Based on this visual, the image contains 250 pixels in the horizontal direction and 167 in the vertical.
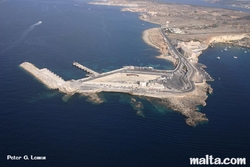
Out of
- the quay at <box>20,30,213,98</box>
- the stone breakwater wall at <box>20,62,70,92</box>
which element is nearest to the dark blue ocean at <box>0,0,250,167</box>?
the stone breakwater wall at <box>20,62,70,92</box>

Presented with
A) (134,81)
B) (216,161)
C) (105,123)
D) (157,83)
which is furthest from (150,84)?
(216,161)

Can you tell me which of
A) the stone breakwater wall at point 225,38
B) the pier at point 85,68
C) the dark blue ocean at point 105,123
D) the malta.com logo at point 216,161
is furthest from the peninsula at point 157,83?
the stone breakwater wall at point 225,38

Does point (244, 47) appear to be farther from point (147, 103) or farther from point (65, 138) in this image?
point (65, 138)

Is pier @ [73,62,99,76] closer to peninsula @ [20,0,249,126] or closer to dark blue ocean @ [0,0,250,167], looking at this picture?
peninsula @ [20,0,249,126]

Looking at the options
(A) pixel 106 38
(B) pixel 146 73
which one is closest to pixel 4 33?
(A) pixel 106 38

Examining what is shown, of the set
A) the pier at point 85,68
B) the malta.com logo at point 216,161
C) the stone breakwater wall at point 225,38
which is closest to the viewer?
the malta.com logo at point 216,161

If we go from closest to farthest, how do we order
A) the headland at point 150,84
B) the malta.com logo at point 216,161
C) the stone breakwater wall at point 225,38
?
the malta.com logo at point 216,161
the headland at point 150,84
the stone breakwater wall at point 225,38

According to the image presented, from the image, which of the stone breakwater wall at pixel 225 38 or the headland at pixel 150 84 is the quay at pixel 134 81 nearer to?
the headland at pixel 150 84

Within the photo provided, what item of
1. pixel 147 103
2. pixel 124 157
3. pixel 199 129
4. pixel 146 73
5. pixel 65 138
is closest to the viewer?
pixel 124 157
